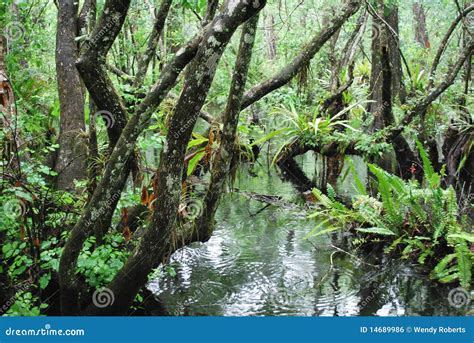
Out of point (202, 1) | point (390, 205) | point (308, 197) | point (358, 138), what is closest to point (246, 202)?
point (308, 197)

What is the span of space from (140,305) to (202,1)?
9.86ft

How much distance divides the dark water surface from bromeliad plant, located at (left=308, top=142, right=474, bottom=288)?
9.7 inches

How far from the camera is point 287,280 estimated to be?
5.61m

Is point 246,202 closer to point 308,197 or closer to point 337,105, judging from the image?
point 308,197

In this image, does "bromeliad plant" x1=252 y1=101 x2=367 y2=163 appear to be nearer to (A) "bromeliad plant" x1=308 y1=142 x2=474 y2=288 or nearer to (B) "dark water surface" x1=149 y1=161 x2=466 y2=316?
(B) "dark water surface" x1=149 y1=161 x2=466 y2=316
